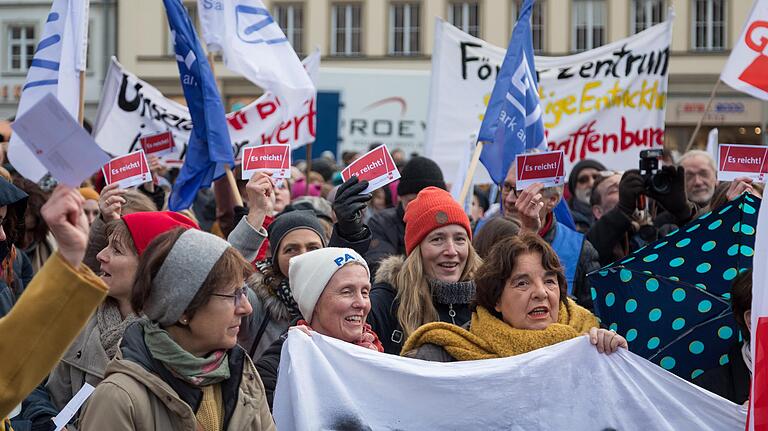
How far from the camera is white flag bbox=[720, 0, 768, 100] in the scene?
255 inches

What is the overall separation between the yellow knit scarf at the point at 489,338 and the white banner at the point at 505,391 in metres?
0.20

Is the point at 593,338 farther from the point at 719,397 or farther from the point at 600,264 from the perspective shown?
the point at 600,264

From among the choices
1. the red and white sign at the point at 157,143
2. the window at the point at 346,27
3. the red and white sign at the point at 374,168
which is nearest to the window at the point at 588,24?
the window at the point at 346,27

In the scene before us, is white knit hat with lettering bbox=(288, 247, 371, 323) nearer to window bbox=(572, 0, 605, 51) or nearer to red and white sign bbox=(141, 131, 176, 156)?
red and white sign bbox=(141, 131, 176, 156)

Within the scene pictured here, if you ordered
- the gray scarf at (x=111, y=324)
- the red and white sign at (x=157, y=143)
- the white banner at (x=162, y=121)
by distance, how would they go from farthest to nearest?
the white banner at (x=162, y=121)
the red and white sign at (x=157, y=143)
the gray scarf at (x=111, y=324)

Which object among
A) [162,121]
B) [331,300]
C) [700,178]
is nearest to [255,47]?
[162,121]

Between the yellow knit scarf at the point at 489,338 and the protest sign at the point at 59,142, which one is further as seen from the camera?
the yellow knit scarf at the point at 489,338

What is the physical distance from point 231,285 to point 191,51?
4175 mm

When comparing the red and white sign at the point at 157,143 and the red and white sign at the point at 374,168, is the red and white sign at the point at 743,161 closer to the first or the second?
the red and white sign at the point at 374,168

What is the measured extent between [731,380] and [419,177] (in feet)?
10.4

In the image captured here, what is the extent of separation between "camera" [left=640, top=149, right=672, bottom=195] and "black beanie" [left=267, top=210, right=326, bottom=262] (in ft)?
6.90

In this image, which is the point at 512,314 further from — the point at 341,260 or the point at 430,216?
the point at 430,216

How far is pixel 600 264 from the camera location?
6.71m

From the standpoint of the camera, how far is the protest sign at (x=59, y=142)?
2611 mm
